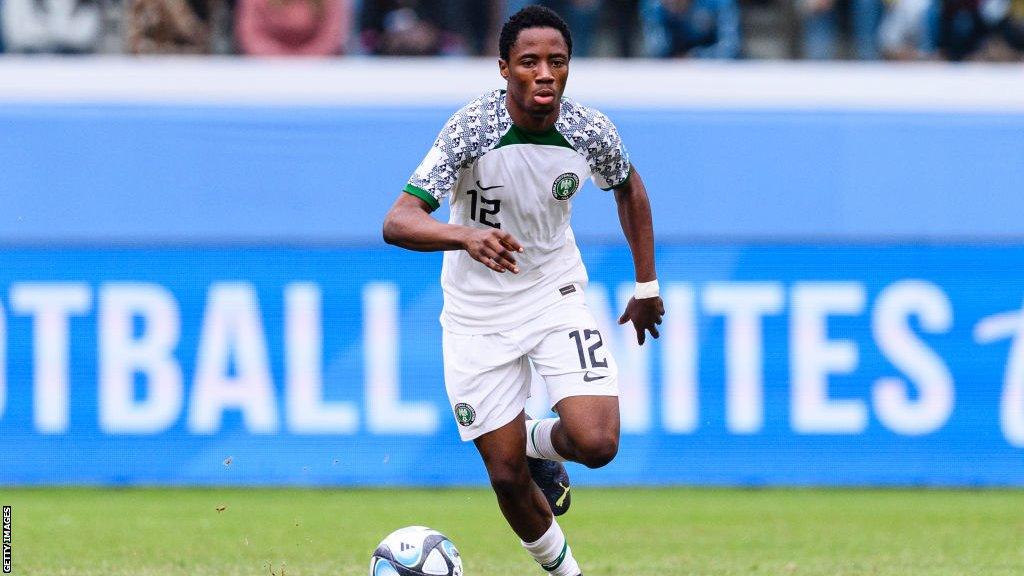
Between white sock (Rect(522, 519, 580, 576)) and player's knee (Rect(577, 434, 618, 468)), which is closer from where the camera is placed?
player's knee (Rect(577, 434, 618, 468))

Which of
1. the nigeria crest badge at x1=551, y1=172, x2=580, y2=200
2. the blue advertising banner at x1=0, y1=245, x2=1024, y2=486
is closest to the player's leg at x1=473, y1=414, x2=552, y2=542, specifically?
the nigeria crest badge at x1=551, y1=172, x2=580, y2=200

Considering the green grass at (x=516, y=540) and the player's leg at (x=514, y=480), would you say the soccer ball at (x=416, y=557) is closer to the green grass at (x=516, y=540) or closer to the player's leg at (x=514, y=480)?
the player's leg at (x=514, y=480)

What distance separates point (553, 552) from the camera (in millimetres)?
7090

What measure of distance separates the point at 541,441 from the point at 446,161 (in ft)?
4.42

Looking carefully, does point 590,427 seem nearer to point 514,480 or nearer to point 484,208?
point 514,480

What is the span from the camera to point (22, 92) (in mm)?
13047

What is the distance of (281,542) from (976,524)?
172 inches

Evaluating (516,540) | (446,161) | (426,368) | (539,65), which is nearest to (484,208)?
(446,161)

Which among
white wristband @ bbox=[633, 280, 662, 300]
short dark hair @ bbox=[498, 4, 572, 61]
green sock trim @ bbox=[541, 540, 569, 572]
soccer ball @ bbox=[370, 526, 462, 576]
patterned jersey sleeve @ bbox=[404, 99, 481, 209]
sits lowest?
green sock trim @ bbox=[541, 540, 569, 572]

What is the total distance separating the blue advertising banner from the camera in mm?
12828

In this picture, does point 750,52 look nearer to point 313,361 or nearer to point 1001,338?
point 1001,338

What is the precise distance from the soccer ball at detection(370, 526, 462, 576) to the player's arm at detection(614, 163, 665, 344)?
1261 mm

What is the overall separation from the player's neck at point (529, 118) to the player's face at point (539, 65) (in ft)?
0.37

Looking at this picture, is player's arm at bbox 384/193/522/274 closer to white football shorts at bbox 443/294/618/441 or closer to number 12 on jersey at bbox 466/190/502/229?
number 12 on jersey at bbox 466/190/502/229
